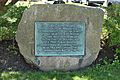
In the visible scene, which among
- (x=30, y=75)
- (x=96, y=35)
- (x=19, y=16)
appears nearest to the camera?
(x=30, y=75)

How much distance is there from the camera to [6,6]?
7.50 metres

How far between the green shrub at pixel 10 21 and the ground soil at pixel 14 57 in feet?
0.86

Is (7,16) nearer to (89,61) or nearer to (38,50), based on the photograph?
(38,50)

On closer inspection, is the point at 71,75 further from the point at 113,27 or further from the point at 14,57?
the point at 113,27

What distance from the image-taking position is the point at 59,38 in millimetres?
6816

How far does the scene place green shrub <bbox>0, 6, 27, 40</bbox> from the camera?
24.3ft

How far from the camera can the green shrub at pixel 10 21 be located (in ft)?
24.3

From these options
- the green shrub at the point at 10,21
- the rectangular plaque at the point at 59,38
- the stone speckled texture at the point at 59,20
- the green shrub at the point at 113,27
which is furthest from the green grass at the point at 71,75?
the green shrub at the point at 10,21

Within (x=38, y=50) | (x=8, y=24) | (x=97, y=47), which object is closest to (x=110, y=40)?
(x=97, y=47)

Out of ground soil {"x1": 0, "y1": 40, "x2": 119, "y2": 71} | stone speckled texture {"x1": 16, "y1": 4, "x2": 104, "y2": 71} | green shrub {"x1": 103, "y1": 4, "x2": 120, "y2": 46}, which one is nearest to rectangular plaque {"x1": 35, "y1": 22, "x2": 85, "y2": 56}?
stone speckled texture {"x1": 16, "y1": 4, "x2": 104, "y2": 71}

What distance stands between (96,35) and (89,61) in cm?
58

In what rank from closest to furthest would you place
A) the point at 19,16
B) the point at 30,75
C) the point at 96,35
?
the point at 30,75 → the point at 96,35 → the point at 19,16

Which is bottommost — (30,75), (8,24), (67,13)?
(30,75)

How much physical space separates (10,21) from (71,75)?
1.99 m
